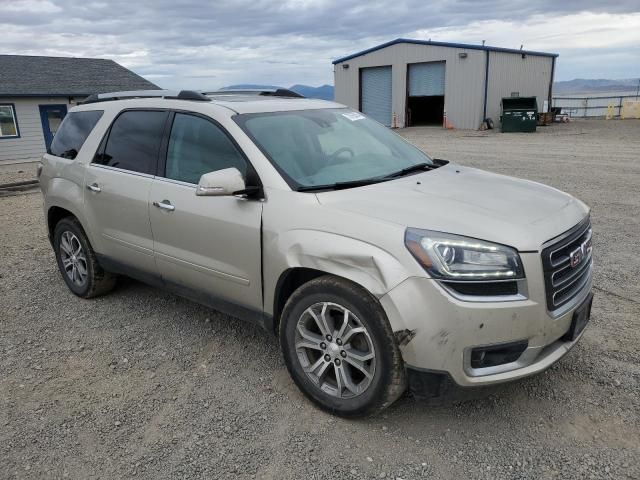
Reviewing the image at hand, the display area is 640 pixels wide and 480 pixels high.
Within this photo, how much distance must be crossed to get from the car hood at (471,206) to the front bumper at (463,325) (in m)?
0.20

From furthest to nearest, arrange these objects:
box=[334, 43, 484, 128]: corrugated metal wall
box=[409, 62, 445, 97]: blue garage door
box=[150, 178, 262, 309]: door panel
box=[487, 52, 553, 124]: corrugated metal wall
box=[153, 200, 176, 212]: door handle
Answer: box=[409, 62, 445, 97]: blue garage door
box=[487, 52, 553, 124]: corrugated metal wall
box=[334, 43, 484, 128]: corrugated metal wall
box=[153, 200, 176, 212]: door handle
box=[150, 178, 262, 309]: door panel

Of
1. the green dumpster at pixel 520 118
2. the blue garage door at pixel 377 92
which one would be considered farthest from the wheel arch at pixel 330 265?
the blue garage door at pixel 377 92

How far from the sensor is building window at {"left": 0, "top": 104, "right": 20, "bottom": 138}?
21797 millimetres

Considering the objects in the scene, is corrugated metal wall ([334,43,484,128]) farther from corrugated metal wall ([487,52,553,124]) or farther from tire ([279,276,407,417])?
tire ([279,276,407,417])

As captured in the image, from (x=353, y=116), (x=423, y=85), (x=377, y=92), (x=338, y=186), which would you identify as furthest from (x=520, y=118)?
(x=338, y=186)

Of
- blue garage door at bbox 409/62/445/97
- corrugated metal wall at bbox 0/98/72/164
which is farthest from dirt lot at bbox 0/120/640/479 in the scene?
blue garage door at bbox 409/62/445/97

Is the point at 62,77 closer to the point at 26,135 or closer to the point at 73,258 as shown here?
the point at 26,135

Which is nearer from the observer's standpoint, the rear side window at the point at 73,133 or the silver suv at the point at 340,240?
the silver suv at the point at 340,240

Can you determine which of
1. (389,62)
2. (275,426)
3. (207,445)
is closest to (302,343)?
(275,426)

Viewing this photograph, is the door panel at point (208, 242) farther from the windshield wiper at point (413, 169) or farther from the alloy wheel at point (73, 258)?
the alloy wheel at point (73, 258)

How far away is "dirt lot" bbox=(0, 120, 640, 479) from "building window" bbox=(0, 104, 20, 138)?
2037 cm

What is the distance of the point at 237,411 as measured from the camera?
10.5 ft

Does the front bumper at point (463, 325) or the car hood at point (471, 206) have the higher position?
the car hood at point (471, 206)

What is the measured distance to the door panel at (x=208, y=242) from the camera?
331cm
